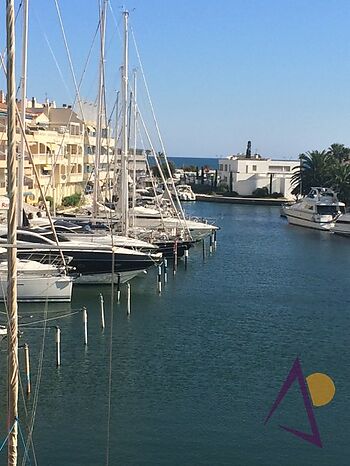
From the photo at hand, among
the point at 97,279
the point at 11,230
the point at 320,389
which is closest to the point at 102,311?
the point at 97,279

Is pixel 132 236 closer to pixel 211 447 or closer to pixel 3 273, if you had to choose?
pixel 3 273

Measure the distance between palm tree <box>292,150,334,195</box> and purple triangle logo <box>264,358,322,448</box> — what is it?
79.1 metres

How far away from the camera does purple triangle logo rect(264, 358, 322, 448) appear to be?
63.9 ft

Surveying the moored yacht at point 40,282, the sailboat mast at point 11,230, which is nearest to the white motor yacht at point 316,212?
the moored yacht at point 40,282

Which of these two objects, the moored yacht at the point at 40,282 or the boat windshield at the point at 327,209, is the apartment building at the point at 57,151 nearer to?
the boat windshield at the point at 327,209

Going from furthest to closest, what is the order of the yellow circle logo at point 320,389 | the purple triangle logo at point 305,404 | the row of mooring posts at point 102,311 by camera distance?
the row of mooring posts at point 102,311
the yellow circle logo at point 320,389
the purple triangle logo at point 305,404

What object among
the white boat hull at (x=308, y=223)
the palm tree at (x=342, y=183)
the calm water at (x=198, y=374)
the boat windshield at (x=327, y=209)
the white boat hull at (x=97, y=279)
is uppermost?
the palm tree at (x=342, y=183)

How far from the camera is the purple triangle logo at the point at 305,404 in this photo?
63.9 ft

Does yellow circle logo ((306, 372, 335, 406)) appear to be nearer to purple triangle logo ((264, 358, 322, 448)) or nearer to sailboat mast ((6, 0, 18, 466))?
purple triangle logo ((264, 358, 322, 448))

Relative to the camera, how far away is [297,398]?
22.8m

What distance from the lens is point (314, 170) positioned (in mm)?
104688

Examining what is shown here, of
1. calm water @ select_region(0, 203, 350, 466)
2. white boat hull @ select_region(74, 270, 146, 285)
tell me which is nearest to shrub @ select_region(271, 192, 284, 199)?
calm water @ select_region(0, 203, 350, 466)

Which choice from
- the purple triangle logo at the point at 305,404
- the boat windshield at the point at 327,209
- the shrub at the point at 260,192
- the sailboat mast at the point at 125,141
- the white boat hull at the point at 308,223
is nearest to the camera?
the purple triangle logo at the point at 305,404

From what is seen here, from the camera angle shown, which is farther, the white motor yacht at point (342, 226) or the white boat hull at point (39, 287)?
the white motor yacht at point (342, 226)
